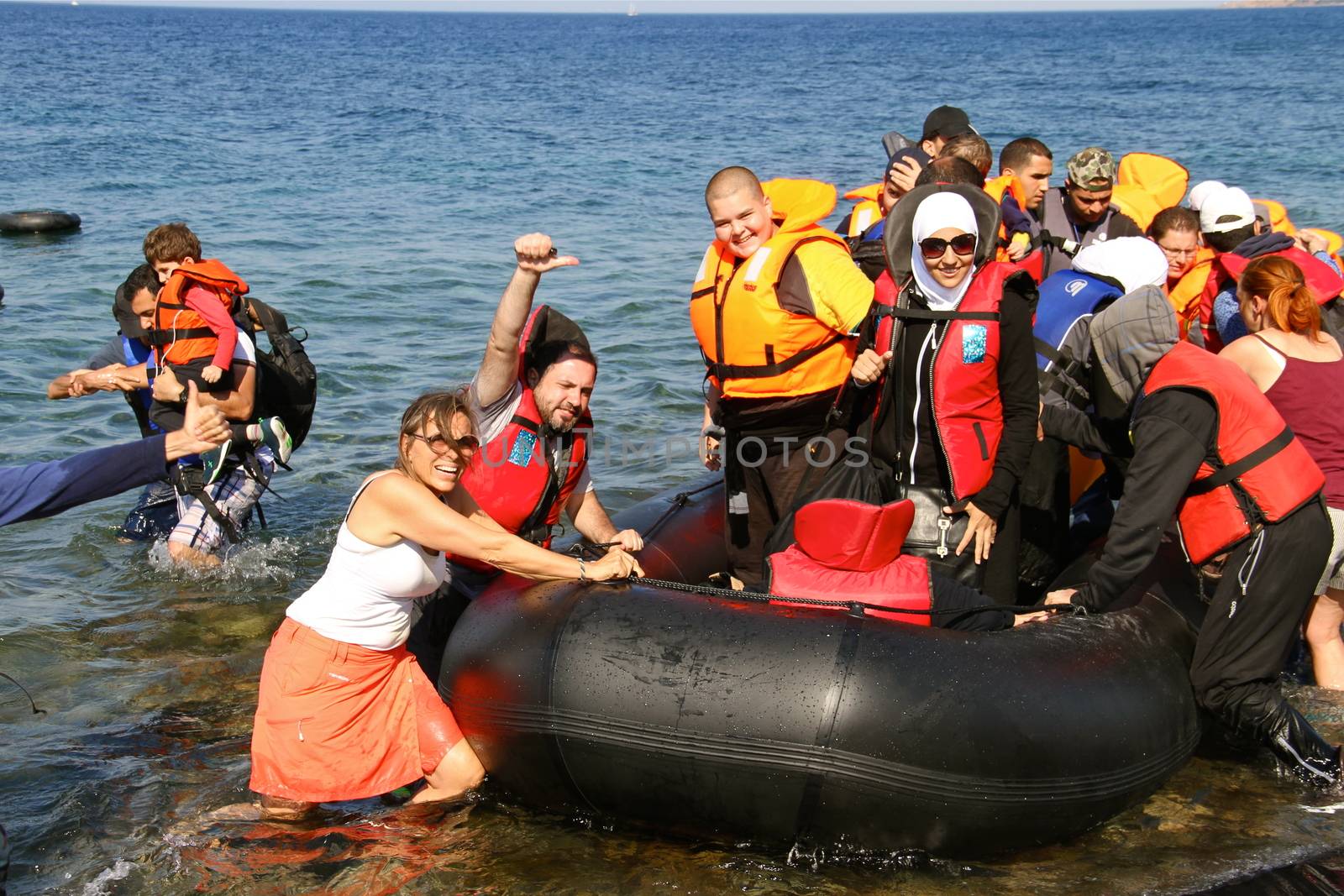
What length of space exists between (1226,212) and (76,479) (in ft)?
16.0

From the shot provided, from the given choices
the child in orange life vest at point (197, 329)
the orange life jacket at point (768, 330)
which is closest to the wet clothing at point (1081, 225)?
the orange life jacket at point (768, 330)

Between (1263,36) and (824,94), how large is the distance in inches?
2058

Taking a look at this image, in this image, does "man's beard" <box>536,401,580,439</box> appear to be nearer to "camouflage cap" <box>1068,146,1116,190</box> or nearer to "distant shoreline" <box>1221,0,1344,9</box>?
"camouflage cap" <box>1068,146,1116,190</box>

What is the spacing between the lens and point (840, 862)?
150 inches

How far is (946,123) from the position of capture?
256 inches

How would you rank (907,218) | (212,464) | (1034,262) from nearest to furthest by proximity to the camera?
1. (907,218)
2. (1034,262)
3. (212,464)

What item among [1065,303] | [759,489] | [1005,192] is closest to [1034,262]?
[1005,192]

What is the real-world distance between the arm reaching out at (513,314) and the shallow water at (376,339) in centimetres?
141

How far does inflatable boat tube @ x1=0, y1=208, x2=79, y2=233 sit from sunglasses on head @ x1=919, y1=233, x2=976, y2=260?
542 inches

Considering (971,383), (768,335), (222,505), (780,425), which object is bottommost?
(222,505)

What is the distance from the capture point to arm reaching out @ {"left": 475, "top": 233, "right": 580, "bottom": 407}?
405 cm

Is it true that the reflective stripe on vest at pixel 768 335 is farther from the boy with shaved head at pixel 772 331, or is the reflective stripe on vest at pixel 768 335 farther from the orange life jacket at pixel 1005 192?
the orange life jacket at pixel 1005 192

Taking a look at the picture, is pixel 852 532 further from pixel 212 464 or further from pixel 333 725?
pixel 212 464

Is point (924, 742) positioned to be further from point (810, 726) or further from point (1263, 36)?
point (1263, 36)
